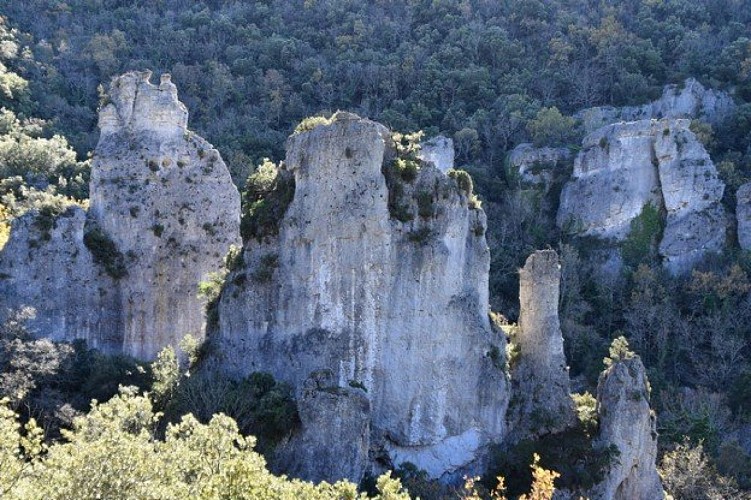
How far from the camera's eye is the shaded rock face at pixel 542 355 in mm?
26781

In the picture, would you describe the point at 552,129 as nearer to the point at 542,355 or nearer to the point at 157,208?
the point at 157,208

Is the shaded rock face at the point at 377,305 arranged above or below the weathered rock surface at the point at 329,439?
above

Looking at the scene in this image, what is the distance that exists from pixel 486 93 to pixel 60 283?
136 ft

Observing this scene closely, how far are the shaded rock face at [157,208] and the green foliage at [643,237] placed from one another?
26.3 metres

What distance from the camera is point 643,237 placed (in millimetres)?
52438

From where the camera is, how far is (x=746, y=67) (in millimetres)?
61906

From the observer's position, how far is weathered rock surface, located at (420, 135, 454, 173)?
51750 millimetres

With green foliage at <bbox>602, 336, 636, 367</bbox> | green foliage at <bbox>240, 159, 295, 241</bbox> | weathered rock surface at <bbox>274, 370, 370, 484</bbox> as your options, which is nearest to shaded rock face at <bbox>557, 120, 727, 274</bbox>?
green foliage at <bbox>602, 336, 636, 367</bbox>

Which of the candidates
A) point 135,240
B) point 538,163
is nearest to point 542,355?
point 135,240

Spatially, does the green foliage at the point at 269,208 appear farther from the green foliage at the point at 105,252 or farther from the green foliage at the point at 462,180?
the green foliage at the point at 105,252

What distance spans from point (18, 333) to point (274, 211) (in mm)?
8898

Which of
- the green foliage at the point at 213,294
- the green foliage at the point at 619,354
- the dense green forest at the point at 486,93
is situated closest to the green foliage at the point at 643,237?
the dense green forest at the point at 486,93

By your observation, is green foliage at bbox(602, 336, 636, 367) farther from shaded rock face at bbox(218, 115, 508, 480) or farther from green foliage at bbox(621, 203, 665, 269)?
green foliage at bbox(621, 203, 665, 269)

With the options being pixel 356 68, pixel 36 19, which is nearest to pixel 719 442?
pixel 356 68
